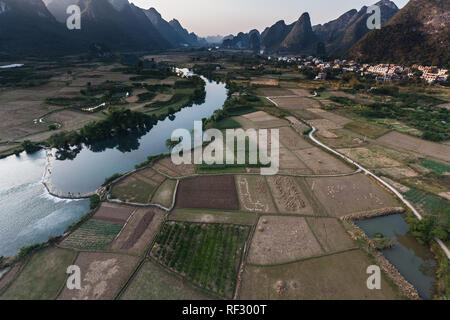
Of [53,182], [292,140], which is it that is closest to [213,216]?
[53,182]

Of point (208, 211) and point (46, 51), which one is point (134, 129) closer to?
point (208, 211)

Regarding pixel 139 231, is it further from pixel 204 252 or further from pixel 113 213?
pixel 204 252

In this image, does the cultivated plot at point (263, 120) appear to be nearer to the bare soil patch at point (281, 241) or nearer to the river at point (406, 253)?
the bare soil patch at point (281, 241)

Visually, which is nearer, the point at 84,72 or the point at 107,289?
the point at 107,289

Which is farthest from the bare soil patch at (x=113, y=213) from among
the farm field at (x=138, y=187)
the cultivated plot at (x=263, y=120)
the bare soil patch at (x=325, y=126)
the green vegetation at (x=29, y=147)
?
the bare soil patch at (x=325, y=126)

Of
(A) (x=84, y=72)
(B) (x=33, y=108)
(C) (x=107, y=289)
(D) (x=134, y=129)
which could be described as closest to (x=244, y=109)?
(D) (x=134, y=129)

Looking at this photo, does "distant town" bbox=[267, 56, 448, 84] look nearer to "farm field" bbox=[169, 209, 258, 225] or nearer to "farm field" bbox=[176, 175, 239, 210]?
"farm field" bbox=[176, 175, 239, 210]

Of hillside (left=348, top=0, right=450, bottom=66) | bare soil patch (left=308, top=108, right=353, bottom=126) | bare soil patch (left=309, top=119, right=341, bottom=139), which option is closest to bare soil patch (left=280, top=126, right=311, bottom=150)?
bare soil patch (left=309, top=119, right=341, bottom=139)
